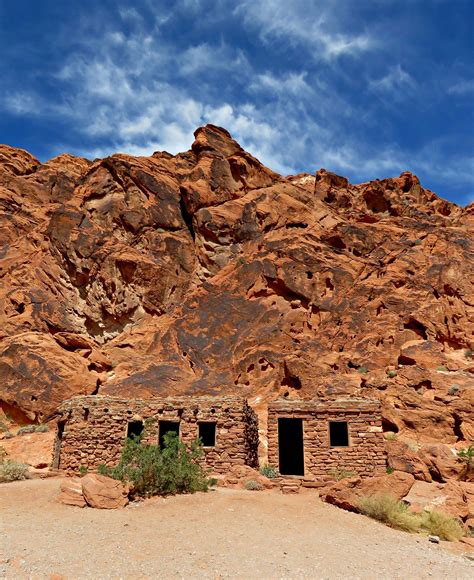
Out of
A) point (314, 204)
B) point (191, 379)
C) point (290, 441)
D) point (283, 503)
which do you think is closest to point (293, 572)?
point (283, 503)

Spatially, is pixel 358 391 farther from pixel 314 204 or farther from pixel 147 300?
pixel 314 204

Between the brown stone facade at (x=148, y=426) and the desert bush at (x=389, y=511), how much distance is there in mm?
5919

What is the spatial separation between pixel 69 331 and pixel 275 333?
1335cm

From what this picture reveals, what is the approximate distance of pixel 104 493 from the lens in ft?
37.7

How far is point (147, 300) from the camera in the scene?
106ft

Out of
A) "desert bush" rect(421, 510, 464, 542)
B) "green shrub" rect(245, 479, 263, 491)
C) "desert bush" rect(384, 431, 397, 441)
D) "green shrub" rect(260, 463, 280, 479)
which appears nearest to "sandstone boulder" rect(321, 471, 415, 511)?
"desert bush" rect(421, 510, 464, 542)

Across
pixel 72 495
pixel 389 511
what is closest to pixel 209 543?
pixel 72 495

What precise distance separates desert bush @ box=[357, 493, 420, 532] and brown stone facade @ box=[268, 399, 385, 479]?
4.33m

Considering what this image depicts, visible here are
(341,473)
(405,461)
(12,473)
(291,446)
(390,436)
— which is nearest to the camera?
(12,473)

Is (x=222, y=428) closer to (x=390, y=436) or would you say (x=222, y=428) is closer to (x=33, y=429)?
(x=390, y=436)

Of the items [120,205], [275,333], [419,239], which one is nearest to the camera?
[275,333]

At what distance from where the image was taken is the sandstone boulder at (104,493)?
11.3 meters

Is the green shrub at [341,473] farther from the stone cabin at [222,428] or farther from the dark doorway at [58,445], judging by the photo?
the dark doorway at [58,445]

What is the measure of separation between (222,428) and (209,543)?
857 cm
